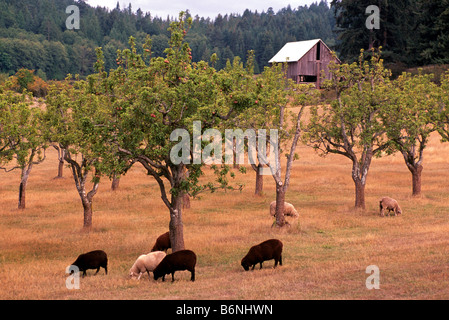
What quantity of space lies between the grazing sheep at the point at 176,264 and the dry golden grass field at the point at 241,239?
58 centimetres

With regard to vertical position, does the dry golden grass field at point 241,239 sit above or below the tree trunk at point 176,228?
below

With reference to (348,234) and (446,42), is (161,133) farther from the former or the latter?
(446,42)

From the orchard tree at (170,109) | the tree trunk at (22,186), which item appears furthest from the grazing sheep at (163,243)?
the tree trunk at (22,186)

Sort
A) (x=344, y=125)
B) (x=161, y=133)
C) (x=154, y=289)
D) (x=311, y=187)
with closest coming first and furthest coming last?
(x=154, y=289)
(x=161, y=133)
(x=344, y=125)
(x=311, y=187)

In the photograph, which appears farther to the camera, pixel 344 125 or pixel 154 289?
pixel 344 125

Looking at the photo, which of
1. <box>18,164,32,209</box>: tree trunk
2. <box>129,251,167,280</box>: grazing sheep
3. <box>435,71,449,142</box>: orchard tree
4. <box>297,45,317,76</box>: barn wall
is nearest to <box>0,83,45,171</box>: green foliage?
<box>129,251,167,280</box>: grazing sheep

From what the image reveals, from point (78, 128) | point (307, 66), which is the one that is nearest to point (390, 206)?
point (78, 128)

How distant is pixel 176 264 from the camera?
19.5 meters

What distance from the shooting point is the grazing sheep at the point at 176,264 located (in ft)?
63.7

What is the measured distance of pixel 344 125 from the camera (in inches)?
1439

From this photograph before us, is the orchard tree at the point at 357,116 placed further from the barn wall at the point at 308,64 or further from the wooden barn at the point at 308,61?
the barn wall at the point at 308,64

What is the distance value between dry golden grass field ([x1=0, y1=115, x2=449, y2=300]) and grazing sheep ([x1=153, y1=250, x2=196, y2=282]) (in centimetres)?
58

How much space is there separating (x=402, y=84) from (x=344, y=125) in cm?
814

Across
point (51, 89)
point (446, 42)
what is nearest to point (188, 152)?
point (51, 89)
